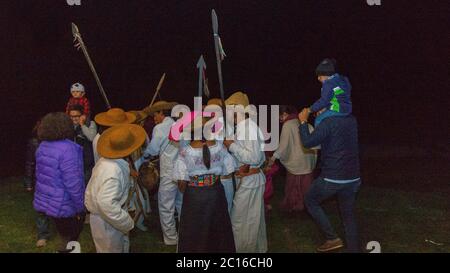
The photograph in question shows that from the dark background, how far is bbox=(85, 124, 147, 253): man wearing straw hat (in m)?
8.01

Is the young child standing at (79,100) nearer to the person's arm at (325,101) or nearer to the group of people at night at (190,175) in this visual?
the group of people at night at (190,175)

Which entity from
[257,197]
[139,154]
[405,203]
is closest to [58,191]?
[139,154]

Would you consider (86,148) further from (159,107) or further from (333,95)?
(333,95)

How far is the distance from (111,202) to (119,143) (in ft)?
1.66

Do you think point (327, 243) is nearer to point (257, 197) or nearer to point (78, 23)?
point (257, 197)

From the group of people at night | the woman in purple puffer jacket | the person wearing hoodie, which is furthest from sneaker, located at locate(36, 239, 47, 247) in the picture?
the person wearing hoodie

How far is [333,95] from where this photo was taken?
4.87 meters

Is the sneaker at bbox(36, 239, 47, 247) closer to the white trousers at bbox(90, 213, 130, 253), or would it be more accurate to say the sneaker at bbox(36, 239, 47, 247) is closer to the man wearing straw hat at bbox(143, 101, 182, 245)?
the man wearing straw hat at bbox(143, 101, 182, 245)

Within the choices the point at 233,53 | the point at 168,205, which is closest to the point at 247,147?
the point at 168,205

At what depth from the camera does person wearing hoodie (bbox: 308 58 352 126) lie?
16.0 ft

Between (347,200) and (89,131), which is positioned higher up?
(89,131)

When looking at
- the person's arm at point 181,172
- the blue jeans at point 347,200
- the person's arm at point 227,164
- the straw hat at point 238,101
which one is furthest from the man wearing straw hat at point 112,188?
the blue jeans at point 347,200

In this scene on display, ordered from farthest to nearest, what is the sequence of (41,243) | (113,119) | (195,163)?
(41,243) < (113,119) < (195,163)

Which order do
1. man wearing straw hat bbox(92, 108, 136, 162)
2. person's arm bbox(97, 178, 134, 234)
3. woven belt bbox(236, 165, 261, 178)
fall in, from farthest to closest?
man wearing straw hat bbox(92, 108, 136, 162) → woven belt bbox(236, 165, 261, 178) → person's arm bbox(97, 178, 134, 234)
